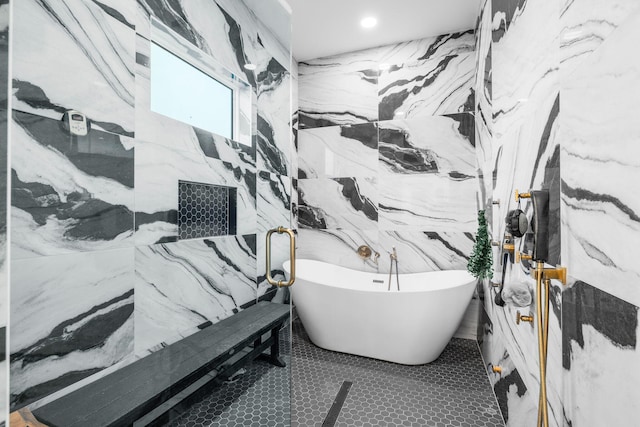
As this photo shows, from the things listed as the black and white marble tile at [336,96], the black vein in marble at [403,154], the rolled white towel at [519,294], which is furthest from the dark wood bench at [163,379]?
the black and white marble tile at [336,96]

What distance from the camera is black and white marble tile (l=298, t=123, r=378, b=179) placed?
3234 mm

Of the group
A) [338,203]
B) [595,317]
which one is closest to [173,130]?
[595,317]

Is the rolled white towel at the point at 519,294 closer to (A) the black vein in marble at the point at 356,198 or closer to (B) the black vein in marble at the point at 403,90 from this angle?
(A) the black vein in marble at the point at 356,198

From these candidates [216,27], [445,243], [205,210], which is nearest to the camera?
[205,210]

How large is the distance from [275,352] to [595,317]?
1470 millimetres

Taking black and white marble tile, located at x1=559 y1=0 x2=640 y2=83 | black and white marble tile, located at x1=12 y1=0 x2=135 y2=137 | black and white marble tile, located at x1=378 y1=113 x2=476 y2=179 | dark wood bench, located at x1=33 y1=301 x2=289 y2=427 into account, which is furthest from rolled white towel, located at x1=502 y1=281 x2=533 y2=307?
black and white marble tile, located at x1=378 y1=113 x2=476 y2=179

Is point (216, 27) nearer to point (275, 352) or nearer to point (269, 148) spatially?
point (269, 148)

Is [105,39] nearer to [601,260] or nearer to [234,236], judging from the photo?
[234,236]

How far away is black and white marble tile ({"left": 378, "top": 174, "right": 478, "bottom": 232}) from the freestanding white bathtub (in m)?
0.58

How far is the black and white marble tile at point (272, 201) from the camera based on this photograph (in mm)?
1817

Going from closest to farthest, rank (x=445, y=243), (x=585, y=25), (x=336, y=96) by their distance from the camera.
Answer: (x=585, y=25) < (x=445, y=243) < (x=336, y=96)

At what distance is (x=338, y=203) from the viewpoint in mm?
3342

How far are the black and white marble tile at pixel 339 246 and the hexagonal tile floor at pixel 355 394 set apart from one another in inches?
38.1

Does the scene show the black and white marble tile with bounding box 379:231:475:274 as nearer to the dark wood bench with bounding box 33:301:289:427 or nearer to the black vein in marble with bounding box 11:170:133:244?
the dark wood bench with bounding box 33:301:289:427
